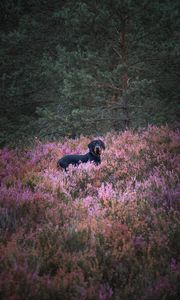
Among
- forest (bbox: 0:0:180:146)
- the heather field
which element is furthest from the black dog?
forest (bbox: 0:0:180:146)

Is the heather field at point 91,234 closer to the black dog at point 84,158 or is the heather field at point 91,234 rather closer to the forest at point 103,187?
the forest at point 103,187

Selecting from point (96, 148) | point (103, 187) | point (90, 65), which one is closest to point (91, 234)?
point (103, 187)

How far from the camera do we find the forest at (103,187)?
3.47m

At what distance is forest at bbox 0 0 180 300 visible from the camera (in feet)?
11.4

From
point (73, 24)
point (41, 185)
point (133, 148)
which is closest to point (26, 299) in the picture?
point (41, 185)

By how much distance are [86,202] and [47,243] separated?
1397 mm

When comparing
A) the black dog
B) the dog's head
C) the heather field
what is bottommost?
the heather field

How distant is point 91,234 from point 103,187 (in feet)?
5.53

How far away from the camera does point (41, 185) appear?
614 cm

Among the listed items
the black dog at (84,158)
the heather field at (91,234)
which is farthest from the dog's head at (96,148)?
the heather field at (91,234)

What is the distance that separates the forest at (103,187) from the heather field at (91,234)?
0.01 m

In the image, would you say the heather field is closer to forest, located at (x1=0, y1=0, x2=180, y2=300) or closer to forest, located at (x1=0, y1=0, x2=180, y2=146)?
forest, located at (x1=0, y1=0, x2=180, y2=300)

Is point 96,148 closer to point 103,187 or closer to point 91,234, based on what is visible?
point 103,187

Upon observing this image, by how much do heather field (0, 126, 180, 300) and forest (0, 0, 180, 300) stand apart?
1 cm
